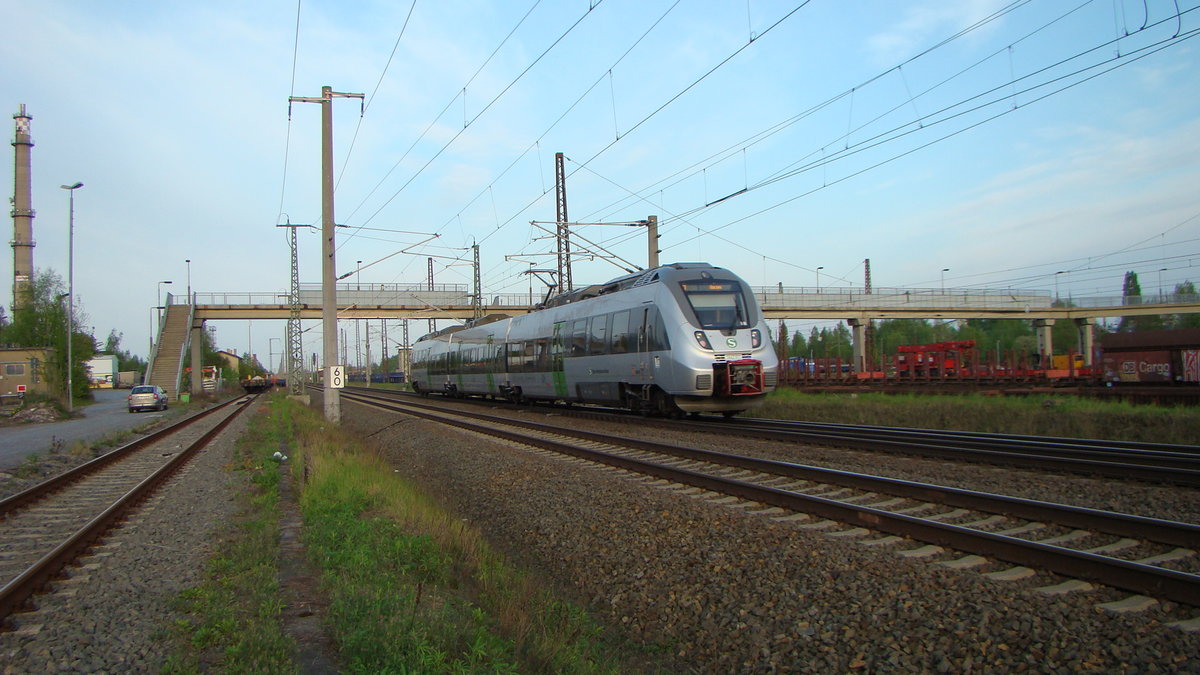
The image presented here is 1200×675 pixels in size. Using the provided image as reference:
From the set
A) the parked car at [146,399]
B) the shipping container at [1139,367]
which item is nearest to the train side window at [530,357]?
the shipping container at [1139,367]

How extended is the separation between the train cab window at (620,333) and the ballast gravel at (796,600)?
9.56 meters

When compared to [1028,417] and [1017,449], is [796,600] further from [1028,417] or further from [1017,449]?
[1028,417]

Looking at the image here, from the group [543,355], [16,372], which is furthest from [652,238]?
[16,372]

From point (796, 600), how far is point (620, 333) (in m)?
13.6

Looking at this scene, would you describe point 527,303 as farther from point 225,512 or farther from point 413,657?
point 413,657

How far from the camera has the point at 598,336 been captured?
19766mm

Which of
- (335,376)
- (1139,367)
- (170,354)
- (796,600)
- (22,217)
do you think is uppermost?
(22,217)

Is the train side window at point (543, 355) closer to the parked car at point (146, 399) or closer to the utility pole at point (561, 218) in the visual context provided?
the utility pole at point (561, 218)

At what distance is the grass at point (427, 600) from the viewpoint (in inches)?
162

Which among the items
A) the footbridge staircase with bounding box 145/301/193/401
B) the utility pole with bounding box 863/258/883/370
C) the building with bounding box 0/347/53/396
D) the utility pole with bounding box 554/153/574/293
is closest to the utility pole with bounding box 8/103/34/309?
the building with bounding box 0/347/53/396

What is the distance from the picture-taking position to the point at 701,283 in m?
16.6

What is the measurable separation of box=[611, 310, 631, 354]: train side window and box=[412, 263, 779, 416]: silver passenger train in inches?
1.0

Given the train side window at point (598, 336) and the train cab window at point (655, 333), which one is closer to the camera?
the train cab window at point (655, 333)

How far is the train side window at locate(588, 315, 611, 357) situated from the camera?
1936 centimetres
